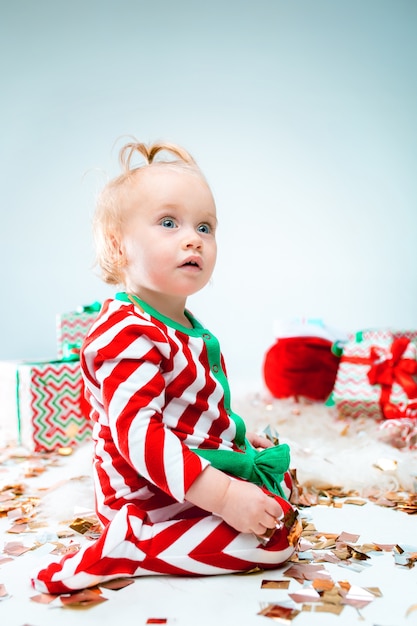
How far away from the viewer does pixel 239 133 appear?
9.04 ft

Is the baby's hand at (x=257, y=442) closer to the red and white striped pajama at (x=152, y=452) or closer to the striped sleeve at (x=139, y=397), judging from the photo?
the red and white striped pajama at (x=152, y=452)

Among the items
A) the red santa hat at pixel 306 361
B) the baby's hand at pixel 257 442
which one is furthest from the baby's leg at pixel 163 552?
the red santa hat at pixel 306 361

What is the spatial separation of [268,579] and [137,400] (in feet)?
0.90

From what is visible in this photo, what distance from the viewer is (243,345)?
113 inches

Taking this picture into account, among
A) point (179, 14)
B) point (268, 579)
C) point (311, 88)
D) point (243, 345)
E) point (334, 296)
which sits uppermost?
point (179, 14)

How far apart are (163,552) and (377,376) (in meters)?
1.04

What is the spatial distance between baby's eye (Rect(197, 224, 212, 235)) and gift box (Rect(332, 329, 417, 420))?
0.88 meters

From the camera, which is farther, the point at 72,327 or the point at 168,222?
the point at 72,327

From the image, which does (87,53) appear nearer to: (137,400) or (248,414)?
(248,414)

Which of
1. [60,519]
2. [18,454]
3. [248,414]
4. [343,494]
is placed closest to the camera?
[60,519]

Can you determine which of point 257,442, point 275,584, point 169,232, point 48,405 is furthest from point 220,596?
point 48,405

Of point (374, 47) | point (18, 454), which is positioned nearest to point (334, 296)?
point (374, 47)

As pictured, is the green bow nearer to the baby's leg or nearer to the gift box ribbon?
the baby's leg

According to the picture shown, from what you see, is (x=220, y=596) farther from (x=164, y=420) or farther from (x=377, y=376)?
(x=377, y=376)
